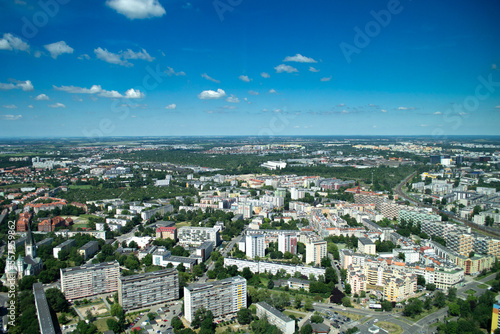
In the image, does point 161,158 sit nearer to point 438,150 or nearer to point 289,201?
point 289,201

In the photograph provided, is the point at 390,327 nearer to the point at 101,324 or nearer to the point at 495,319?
the point at 495,319

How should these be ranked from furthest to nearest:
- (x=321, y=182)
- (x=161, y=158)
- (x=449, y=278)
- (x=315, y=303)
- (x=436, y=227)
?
(x=161, y=158), (x=321, y=182), (x=436, y=227), (x=449, y=278), (x=315, y=303)

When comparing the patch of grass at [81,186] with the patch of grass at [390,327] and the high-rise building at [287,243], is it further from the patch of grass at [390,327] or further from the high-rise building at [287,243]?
the patch of grass at [390,327]

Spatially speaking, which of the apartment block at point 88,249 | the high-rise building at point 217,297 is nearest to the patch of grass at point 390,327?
the high-rise building at point 217,297

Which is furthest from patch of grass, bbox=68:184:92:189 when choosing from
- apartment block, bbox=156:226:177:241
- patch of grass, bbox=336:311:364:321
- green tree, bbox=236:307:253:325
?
patch of grass, bbox=336:311:364:321

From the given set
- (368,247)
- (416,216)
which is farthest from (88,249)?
(416,216)

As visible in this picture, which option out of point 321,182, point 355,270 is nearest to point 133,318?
point 355,270

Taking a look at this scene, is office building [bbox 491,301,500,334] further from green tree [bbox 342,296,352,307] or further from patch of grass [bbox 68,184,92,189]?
patch of grass [bbox 68,184,92,189]

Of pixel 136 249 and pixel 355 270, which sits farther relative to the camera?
pixel 136 249
